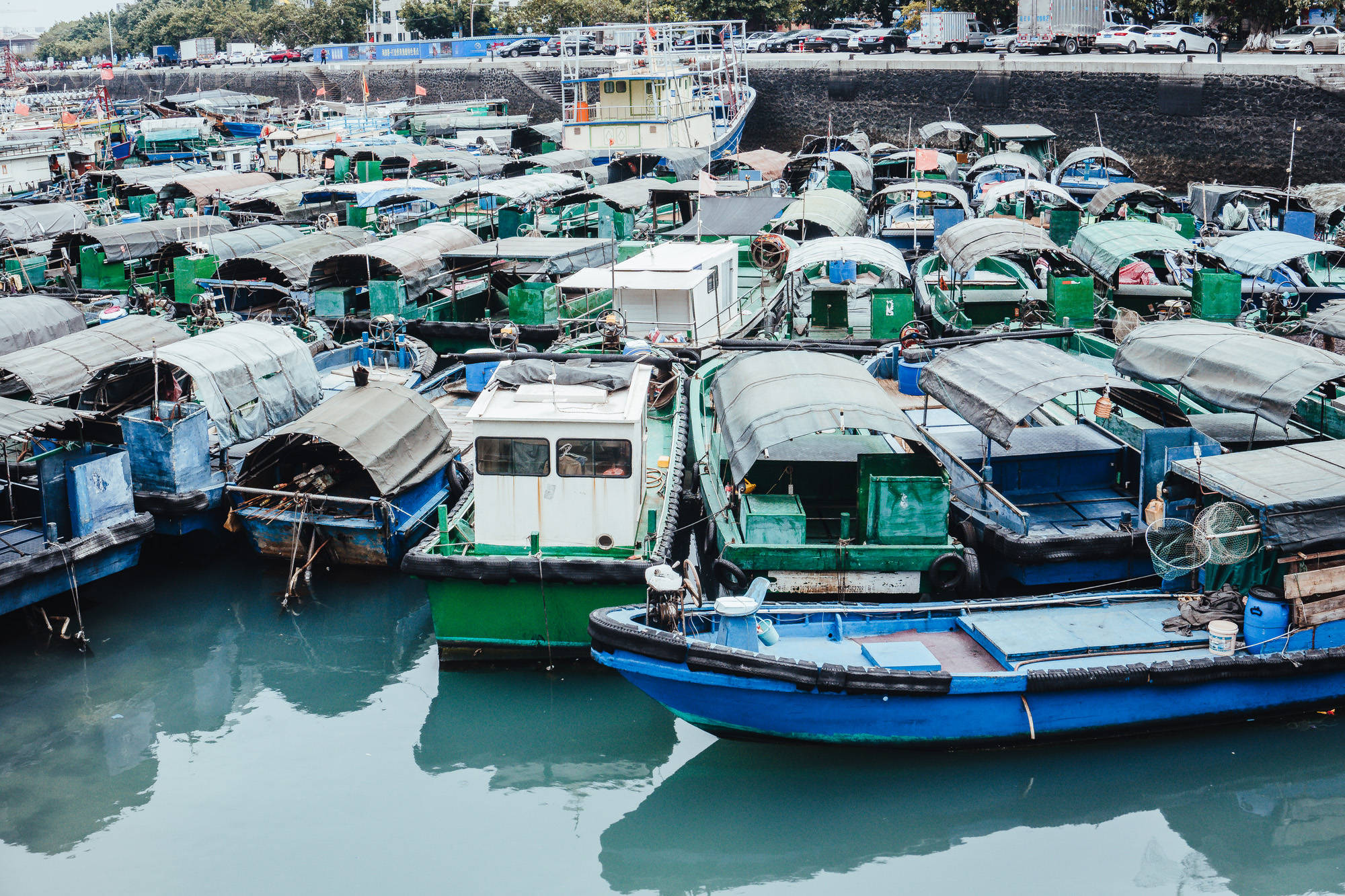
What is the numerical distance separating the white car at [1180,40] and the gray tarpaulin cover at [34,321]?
4015 centimetres

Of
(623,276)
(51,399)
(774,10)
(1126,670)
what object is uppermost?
(774,10)

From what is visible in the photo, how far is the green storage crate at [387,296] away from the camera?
1891 centimetres

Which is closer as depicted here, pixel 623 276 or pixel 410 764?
pixel 410 764

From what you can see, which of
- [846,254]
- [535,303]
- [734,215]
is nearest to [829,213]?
[734,215]

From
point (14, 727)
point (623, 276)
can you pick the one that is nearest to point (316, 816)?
point (14, 727)

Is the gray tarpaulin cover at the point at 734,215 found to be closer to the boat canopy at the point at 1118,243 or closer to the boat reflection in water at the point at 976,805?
the boat canopy at the point at 1118,243

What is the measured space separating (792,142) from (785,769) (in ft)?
147

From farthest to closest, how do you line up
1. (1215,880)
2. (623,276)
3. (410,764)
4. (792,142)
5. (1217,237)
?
(792,142) < (1217,237) < (623,276) < (410,764) < (1215,880)

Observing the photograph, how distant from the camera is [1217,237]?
22.5 metres

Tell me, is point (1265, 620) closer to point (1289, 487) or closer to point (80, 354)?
point (1289, 487)

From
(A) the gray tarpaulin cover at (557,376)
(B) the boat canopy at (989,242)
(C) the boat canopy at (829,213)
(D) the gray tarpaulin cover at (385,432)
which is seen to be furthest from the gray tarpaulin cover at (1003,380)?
(C) the boat canopy at (829,213)

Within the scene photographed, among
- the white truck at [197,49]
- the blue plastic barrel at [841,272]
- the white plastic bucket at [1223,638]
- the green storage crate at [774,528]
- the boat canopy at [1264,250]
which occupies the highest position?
the white truck at [197,49]

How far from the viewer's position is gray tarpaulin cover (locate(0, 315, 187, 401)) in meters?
13.6

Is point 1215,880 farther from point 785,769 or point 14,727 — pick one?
point 14,727
